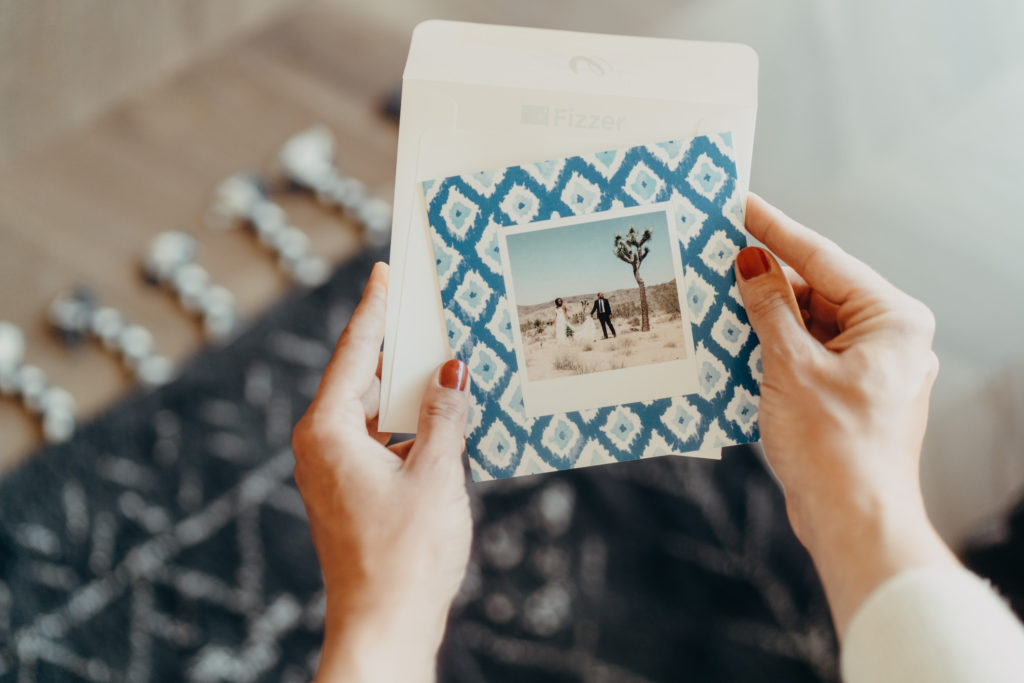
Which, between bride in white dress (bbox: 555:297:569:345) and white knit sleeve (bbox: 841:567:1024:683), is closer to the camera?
white knit sleeve (bbox: 841:567:1024:683)

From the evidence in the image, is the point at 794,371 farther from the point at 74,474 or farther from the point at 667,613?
the point at 74,474

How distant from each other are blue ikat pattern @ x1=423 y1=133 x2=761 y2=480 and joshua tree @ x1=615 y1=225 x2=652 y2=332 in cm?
3

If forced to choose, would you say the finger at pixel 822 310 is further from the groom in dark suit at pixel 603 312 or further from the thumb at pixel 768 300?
the groom in dark suit at pixel 603 312

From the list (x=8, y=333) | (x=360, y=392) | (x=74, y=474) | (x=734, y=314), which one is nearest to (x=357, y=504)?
(x=360, y=392)

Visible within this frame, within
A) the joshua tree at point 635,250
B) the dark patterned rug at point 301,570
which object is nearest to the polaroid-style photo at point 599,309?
the joshua tree at point 635,250

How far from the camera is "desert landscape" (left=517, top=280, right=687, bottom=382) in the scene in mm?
792

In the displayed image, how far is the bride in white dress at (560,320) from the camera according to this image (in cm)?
79

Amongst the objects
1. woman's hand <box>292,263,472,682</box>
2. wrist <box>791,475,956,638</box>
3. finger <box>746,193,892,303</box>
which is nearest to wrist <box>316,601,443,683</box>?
woman's hand <box>292,263,472,682</box>

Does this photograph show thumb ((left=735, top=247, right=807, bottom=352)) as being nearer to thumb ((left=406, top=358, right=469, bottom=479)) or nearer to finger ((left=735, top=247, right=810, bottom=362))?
finger ((left=735, top=247, right=810, bottom=362))

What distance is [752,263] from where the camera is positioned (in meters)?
0.77

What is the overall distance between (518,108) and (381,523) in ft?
1.49

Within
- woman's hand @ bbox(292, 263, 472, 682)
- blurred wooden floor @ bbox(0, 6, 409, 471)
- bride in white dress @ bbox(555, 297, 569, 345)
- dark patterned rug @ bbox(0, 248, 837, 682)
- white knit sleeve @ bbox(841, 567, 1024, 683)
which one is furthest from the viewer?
blurred wooden floor @ bbox(0, 6, 409, 471)

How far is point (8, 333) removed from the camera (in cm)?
135

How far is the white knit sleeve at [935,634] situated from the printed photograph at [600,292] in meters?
0.31
